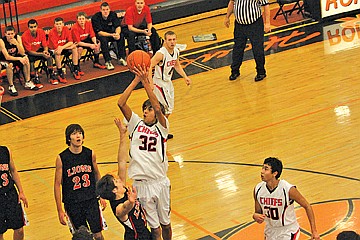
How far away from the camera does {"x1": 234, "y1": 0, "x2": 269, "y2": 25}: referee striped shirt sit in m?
14.3

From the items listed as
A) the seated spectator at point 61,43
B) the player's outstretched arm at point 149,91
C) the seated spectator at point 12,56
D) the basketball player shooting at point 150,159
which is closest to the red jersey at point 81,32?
the seated spectator at point 61,43

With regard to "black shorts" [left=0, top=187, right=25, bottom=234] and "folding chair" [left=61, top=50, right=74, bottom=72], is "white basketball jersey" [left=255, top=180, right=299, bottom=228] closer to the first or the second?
"black shorts" [left=0, top=187, right=25, bottom=234]

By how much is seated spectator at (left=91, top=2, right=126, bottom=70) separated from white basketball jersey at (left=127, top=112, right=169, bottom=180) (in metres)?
7.68

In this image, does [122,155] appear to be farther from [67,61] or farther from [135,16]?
[135,16]

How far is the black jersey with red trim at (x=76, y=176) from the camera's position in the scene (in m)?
8.29

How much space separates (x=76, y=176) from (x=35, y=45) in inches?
292

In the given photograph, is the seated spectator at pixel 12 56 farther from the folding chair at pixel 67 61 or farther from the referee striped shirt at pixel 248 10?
the referee striped shirt at pixel 248 10

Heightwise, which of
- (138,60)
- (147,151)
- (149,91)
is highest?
(138,60)

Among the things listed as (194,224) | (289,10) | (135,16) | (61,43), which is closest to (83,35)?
(61,43)

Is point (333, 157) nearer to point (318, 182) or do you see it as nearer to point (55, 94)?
point (318, 182)

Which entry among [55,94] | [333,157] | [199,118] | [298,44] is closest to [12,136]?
[55,94]

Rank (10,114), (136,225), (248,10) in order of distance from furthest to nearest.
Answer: (248,10)
(10,114)
(136,225)

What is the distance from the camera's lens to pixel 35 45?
15250 mm

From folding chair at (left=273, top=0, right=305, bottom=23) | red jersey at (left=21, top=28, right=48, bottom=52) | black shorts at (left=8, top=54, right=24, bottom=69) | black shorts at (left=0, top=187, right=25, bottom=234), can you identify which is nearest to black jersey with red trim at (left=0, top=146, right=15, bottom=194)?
black shorts at (left=0, top=187, right=25, bottom=234)
